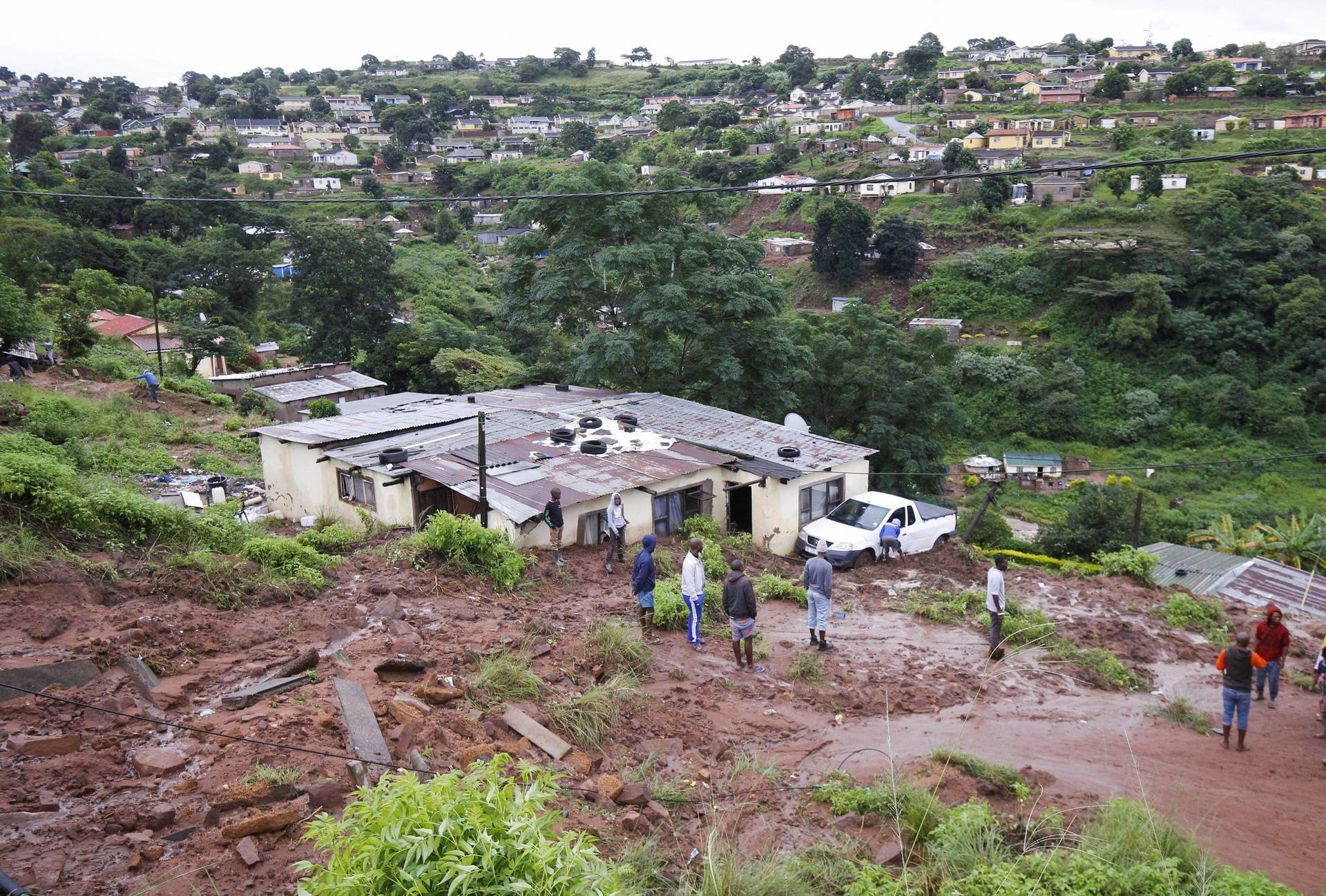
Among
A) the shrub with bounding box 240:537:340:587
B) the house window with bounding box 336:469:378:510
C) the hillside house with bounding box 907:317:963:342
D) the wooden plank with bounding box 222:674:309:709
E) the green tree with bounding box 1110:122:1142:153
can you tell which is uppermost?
the green tree with bounding box 1110:122:1142:153

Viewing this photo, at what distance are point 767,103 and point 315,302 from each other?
10042 cm

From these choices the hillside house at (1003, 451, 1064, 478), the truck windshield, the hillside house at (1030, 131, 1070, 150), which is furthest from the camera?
the hillside house at (1030, 131, 1070, 150)

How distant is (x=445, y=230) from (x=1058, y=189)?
156 ft

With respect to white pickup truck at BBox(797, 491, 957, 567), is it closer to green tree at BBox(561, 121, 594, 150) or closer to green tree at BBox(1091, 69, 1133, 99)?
green tree at BBox(1091, 69, 1133, 99)

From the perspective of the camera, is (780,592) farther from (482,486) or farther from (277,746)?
(277,746)

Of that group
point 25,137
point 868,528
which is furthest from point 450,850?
point 25,137

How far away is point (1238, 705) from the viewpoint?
858 cm

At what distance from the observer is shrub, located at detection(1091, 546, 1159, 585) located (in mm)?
14586

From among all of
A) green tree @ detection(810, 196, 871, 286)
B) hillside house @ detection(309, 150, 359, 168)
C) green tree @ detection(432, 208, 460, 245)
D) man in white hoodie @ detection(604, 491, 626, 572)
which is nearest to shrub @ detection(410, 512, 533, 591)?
man in white hoodie @ detection(604, 491, 626, 572)

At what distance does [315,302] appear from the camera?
37562 millimetres

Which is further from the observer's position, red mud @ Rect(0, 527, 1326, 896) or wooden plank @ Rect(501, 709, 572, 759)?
wooden plank @ Rect(501, 709, 572, 759)

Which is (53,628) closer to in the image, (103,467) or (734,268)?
(103,467)

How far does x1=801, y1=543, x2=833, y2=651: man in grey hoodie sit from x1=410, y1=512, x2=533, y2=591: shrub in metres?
3.79

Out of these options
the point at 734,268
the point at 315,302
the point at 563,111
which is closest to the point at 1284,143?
the point at 734,268
